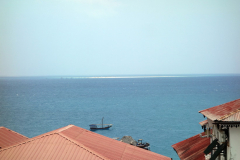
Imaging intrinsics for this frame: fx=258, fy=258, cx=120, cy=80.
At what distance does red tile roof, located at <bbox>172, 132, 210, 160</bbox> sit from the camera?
701 inches

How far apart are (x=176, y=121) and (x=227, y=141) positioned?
6656 cm

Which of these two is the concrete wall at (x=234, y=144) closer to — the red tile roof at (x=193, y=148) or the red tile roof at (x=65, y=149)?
the red tile roof at (x=193, y=148)

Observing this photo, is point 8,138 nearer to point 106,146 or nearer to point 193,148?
point 106,146

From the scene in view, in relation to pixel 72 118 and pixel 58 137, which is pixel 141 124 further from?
pixel 58 137

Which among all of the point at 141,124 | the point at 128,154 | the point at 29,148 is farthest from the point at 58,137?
the point at 141,124

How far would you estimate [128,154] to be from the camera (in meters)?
16.6

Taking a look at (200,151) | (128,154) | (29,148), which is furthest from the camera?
(200,151)

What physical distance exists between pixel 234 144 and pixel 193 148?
6689 mm

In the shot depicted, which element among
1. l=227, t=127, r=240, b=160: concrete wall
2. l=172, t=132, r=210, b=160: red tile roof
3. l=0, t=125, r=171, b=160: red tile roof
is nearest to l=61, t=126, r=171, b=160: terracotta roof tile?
l=0, t=125, r=171, b=160: red tile roof

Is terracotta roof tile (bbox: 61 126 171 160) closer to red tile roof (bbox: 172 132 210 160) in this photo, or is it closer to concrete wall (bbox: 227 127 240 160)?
red tile roof (bbox: 172 132 210 160)

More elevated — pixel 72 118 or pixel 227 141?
pixel 227 141

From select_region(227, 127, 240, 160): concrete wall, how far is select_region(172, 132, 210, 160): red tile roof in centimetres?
381

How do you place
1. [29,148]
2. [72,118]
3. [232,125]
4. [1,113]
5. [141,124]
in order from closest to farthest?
1. [232,125]
2. [29,148]
3. [141,124]
4. [72,118]
5. [1,113]

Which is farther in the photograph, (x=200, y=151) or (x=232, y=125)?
(x=200, y=151)
